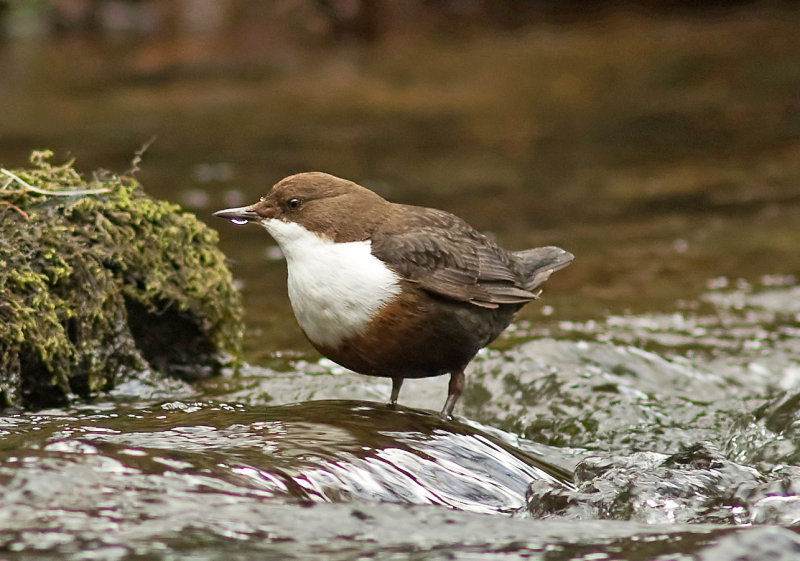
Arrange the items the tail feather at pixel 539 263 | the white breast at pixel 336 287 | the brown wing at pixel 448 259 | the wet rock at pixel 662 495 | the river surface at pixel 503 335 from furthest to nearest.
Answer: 1. the tail feather at pixel 539 263
2. the brown wing at pixel 448 259
3. the white breast at pixel 336 287
4. the wet rock at pixel 662 495
5. the river surface at pixel 503 335

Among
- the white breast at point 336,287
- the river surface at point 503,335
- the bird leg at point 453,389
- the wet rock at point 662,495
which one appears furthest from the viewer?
the bird leg at point 453,389

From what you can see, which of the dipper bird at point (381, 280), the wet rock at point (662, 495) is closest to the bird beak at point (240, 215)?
the dipper bird at point (381, 280)

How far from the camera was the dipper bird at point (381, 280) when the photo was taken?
389 centimetres

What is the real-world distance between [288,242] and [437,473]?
1.02 m

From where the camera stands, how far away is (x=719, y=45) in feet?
48.4

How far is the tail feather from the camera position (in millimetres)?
4676

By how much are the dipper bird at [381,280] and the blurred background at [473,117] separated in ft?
5.08

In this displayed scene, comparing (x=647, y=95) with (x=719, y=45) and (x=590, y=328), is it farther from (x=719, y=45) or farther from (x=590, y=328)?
(x=590, y=328)

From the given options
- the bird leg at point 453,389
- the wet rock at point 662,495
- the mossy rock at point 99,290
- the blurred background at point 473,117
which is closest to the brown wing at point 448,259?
the bird leg at point 453,389

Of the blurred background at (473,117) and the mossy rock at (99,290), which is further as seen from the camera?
the blurred background at (473,117)

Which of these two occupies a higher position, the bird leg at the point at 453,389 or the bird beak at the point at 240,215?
the bird beak at the point at 240,215

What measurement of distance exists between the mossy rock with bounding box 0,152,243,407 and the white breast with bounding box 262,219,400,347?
0.94m

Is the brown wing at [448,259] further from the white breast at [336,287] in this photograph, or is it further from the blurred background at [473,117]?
the blurred background at [473,117]

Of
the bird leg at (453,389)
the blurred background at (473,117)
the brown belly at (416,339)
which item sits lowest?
the bird leg at (453,389)
